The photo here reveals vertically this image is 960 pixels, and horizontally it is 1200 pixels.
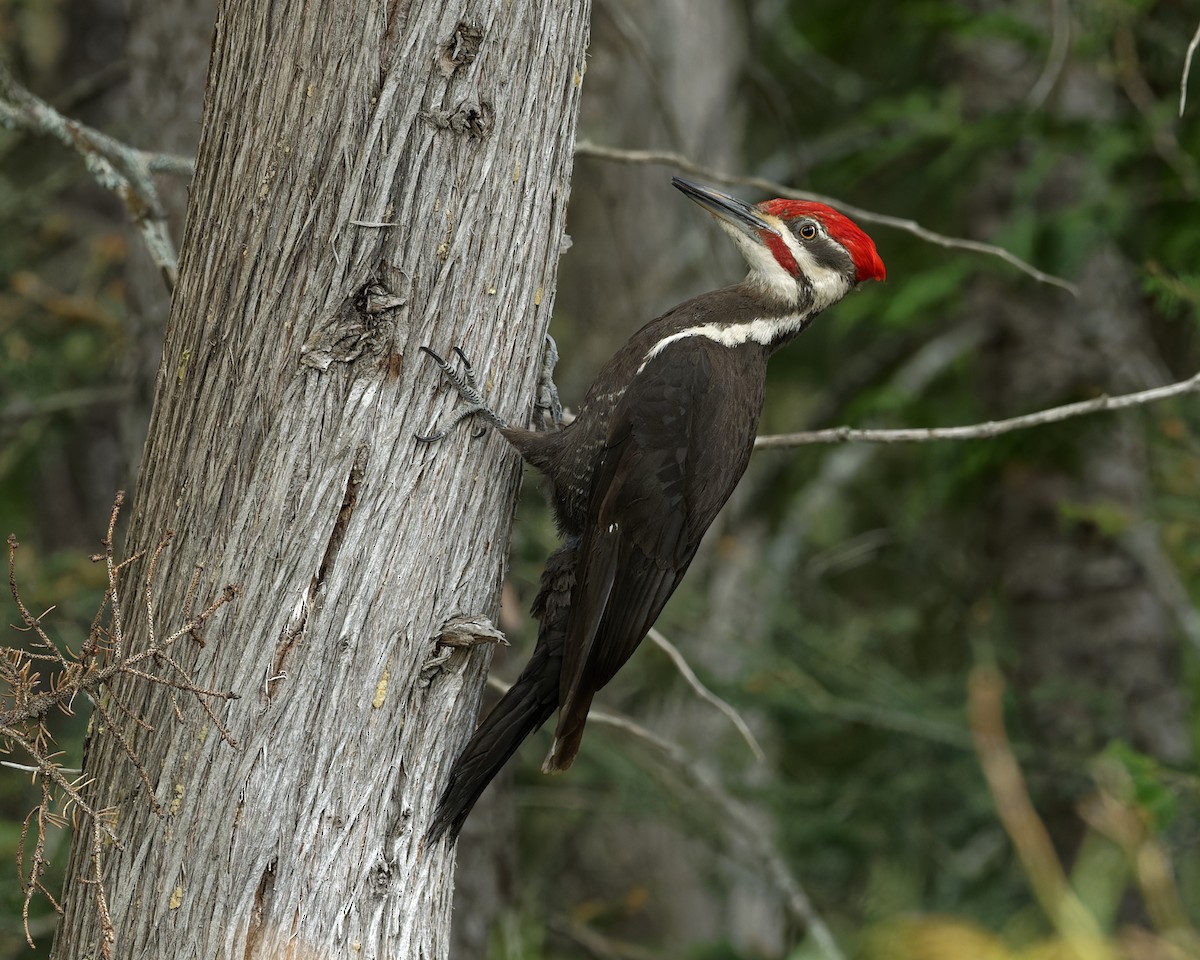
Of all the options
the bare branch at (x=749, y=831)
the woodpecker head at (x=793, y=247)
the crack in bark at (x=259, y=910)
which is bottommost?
the bare branch at (x=749, y=831)

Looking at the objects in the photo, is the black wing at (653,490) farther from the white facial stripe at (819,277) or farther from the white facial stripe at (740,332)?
the white facial stripe at (819,277)

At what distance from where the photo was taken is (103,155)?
3.08 meters

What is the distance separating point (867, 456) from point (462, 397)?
13.9 feet

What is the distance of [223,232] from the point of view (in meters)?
2.34

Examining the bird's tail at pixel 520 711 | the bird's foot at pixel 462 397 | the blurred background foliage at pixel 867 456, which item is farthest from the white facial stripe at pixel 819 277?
the bird's foot at pixel 462 397

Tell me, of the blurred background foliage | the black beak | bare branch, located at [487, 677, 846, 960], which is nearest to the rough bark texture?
bare branch, located at [487, 677, 846, 960]

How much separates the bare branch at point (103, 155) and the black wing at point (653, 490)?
4.01 feet

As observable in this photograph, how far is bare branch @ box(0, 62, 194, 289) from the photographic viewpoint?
2.93 m

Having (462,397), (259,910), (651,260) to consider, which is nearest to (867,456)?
(651,260)

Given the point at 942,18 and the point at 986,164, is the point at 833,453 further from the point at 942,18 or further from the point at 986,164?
the point at 942,18

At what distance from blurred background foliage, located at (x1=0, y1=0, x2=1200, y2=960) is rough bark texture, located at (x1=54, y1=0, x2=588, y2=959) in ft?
6.01

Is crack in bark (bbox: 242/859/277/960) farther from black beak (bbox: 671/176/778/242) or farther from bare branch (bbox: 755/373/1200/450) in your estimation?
black beak (bbox: 671/176/778/242)

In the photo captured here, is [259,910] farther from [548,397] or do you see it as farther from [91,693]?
[548,397]

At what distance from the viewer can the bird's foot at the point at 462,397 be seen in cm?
242
